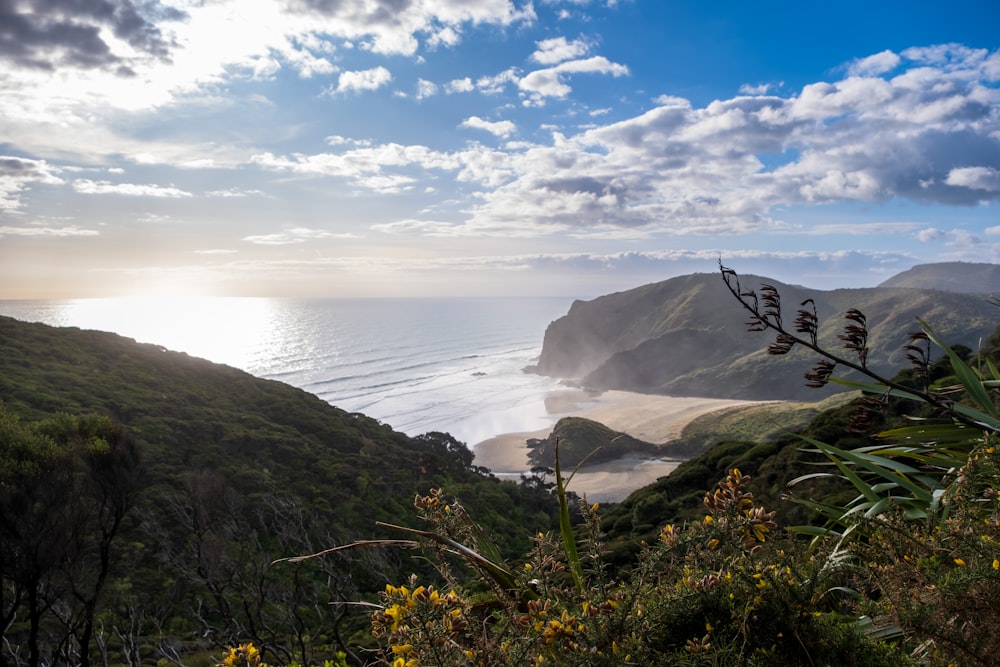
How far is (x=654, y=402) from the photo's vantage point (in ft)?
196

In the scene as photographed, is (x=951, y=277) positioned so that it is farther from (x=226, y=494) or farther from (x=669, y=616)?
(x=669, y=616)

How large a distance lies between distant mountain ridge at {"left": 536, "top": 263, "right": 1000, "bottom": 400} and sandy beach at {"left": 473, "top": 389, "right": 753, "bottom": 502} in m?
6.53

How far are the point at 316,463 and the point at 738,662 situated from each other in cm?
2300

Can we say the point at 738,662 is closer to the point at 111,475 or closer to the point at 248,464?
the point at 111,475

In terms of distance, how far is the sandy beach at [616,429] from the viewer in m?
33.0

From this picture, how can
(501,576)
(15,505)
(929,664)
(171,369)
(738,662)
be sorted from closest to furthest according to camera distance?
(738,662)
(929,664)
(501,576)
(15,505)
(171,369)

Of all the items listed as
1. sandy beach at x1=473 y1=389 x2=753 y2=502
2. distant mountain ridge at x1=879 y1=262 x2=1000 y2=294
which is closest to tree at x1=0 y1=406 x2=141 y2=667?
sandy beach at x1=473 y1=389 x2=753 y2=502

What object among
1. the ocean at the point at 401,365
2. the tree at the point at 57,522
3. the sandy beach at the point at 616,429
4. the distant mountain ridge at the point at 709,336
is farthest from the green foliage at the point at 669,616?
the distant mountain ridge at the point at 709,336

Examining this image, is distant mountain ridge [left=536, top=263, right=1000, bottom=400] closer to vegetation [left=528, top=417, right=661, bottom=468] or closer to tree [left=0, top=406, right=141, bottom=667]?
vegetation [left=528, top=417, right=661, bottom=468]

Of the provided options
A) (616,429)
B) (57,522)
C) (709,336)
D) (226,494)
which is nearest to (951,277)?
(709,336)

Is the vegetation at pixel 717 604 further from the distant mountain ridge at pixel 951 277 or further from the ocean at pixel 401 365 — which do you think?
the distant mountain ridge at pixel 951 277

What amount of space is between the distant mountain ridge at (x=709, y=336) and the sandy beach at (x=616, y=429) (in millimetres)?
6528

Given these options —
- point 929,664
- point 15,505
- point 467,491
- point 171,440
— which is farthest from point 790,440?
point 171,440

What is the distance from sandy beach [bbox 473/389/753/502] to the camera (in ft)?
108
